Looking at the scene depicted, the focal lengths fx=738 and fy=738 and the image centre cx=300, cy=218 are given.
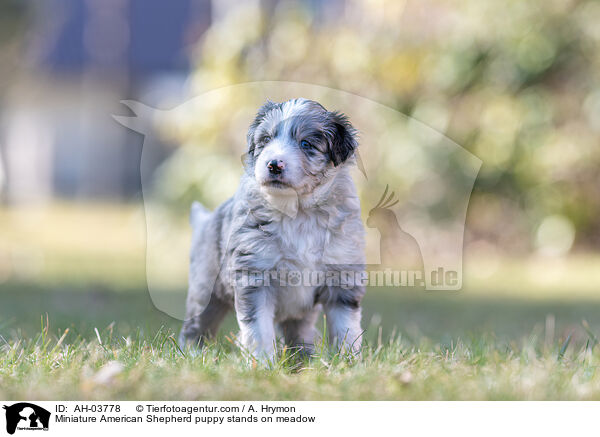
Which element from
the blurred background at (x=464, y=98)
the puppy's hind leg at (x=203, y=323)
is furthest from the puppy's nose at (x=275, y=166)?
the blurred background at (x=464, y=98)

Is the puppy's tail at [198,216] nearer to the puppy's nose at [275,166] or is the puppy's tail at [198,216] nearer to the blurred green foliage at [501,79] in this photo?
the puppy's nose at [275,166]

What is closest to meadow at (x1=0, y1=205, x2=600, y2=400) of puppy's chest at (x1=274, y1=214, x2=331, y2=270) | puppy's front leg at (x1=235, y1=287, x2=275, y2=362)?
puppy's front leg at (x1=235, y1=287, x2=275, y2=362)

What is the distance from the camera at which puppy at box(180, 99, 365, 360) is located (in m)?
3.21

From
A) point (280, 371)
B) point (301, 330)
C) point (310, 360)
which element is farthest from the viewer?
point (301, 330)

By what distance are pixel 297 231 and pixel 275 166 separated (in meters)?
0.35

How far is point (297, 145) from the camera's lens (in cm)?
320

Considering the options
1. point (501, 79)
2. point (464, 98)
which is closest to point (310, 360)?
point (464, 98)

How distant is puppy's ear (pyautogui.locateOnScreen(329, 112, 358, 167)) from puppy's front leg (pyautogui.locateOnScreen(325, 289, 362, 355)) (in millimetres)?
606

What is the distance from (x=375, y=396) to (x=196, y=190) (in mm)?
6200

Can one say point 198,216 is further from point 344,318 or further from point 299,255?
point 344,318

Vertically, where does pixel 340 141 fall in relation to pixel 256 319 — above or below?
above

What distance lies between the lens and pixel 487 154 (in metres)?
8.90
